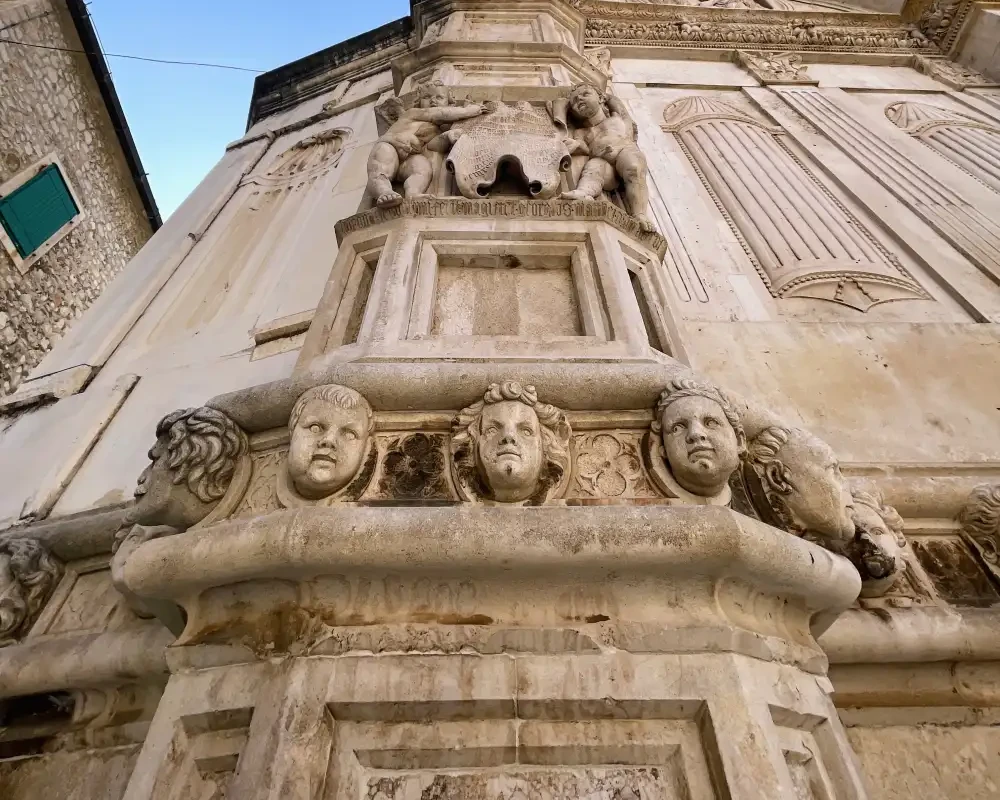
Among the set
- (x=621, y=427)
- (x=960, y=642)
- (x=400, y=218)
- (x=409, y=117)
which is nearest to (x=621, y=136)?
(x=409, y=117)

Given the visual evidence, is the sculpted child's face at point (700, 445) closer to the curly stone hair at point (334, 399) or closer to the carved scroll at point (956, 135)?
the curly stone hair at point (334, 399)

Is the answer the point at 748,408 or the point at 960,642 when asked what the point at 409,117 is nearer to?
the point at 748,408

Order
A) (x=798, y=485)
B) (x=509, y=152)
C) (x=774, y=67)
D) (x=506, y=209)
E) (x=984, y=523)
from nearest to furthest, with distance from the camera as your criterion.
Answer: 1. (x=798, y=485)
2. (x=984, y=523)
3. (x=506, y=209)
4. (x=509, y=152)
5. (x=774, y=67)

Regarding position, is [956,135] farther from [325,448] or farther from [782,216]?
[325,448]

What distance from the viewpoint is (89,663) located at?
1.94 meters

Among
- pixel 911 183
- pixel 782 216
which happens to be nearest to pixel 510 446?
pixel 782 216

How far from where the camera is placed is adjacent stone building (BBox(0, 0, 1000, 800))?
1306mm


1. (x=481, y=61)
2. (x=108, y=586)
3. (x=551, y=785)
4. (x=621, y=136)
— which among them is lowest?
(x=551, y=785)

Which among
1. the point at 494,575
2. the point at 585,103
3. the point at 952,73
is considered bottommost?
the point at 494,575

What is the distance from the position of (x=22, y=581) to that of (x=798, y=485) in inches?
112

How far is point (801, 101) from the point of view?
639 centimetres

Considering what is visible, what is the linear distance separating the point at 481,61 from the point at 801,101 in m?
3.83

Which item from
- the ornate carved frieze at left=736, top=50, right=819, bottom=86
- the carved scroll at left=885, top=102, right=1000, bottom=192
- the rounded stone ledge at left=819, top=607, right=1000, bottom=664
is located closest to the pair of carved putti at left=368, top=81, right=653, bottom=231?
the rounded stone ledge at left=819, top=607, right=1000, bottom=664

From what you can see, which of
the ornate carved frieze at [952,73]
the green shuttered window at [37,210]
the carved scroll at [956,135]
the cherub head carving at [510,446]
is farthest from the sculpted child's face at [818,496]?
the green shuttered window at [37,210]
